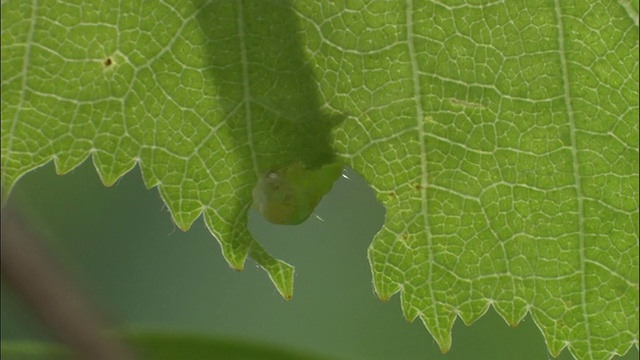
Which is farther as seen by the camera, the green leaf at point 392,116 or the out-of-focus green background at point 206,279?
the out-of-focus green background at point 206,279

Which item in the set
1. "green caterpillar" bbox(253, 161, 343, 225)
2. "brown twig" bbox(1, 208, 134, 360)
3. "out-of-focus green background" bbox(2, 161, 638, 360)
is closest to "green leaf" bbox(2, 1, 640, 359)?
"green caterpillar" bbox(253, 161, 343, 225)

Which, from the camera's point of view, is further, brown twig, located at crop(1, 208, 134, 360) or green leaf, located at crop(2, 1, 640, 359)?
green leaf, located at crop(2, 1, 640, 359)

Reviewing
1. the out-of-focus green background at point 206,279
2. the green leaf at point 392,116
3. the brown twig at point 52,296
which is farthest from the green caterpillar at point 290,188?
the out-of-focus green background at point 206,279

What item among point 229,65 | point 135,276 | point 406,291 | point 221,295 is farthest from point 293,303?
point 229,65

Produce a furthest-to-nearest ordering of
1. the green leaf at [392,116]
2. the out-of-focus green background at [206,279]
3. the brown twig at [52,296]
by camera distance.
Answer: the out-of-focus green background at [206,279], the green leaf at [392,116], the brown twig at [52,296]

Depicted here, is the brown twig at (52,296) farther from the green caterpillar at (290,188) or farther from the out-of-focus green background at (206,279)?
the out-of-focus green background at (206,279)

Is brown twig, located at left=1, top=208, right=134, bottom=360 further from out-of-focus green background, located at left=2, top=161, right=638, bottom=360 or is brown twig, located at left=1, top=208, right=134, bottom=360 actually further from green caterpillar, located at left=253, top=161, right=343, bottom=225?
out-of-focus green background, located at left=2, top=161, right=638, bottom=360

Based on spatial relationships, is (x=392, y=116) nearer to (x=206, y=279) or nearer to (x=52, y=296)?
(x=52, y=296)
